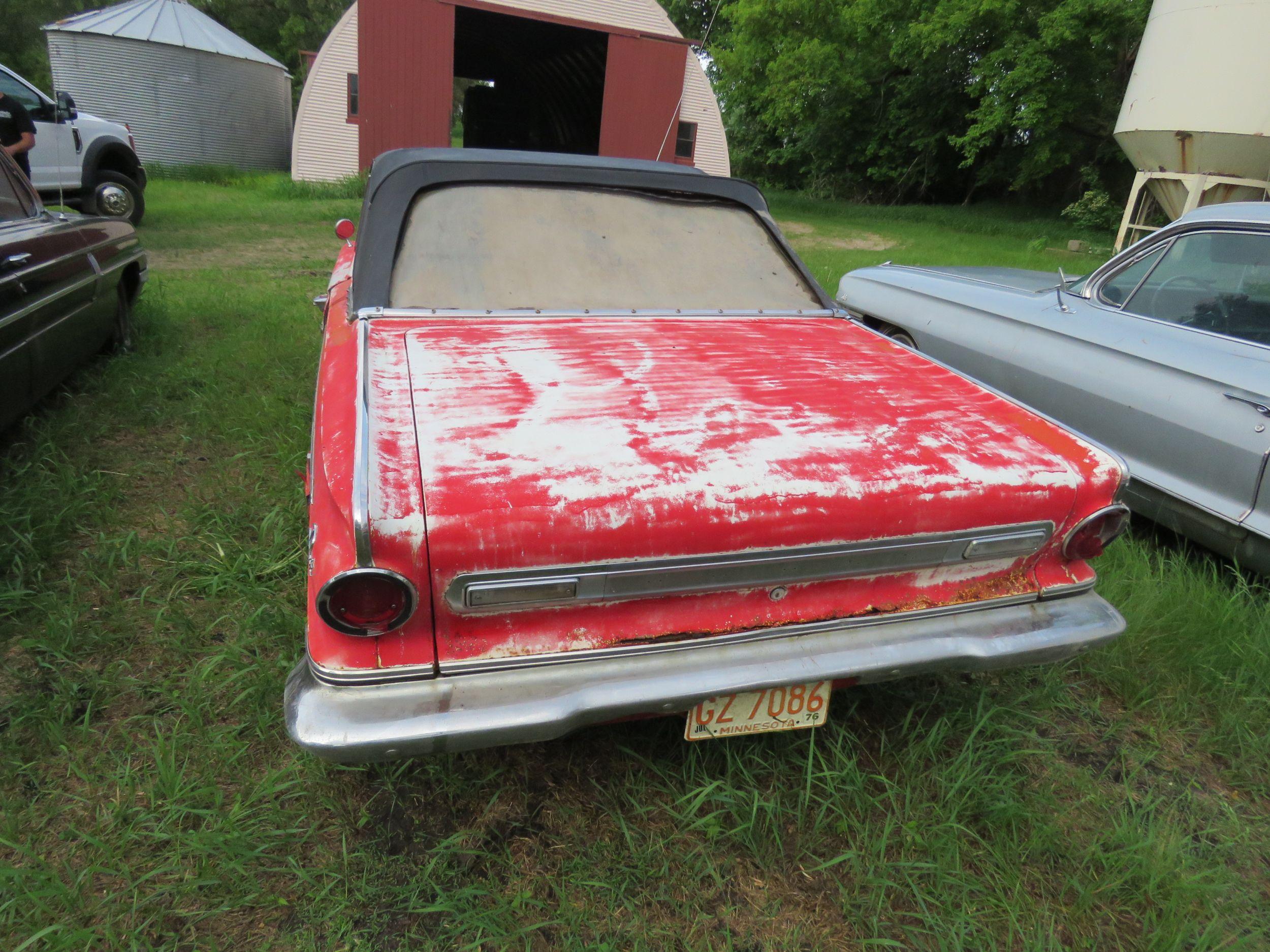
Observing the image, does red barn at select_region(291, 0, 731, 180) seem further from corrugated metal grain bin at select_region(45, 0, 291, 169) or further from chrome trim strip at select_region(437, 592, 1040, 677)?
chrome trim strip at select_region(437, 592, 1040, 677)

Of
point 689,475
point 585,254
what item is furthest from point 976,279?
point 689,475

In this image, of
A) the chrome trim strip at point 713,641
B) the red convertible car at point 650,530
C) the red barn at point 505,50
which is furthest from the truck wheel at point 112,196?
the chrome trim strip at point 713,641

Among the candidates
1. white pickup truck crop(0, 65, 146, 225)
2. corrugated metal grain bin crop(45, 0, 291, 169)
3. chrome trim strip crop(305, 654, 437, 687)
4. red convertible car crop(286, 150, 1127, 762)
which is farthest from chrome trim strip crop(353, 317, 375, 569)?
corrugated metal grain bin crop(45, 0, 291, 169)

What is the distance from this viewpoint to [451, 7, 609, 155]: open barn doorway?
1552 cm

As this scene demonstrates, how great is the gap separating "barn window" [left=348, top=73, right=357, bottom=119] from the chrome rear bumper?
1528cm

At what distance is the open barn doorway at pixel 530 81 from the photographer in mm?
15516

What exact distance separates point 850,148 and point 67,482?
25.2m

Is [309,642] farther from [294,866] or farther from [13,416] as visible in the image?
[13,416]

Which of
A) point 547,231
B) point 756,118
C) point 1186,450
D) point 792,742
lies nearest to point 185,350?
point 547,231

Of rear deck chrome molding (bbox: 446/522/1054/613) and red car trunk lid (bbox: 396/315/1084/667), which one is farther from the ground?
red car trunk lid (bbox: 396/315/1084/667)

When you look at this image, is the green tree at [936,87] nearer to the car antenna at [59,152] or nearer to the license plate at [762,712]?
the car antenna at [59,152]

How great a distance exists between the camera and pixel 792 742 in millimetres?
2152

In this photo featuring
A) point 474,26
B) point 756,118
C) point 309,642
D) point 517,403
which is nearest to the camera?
point 309,642

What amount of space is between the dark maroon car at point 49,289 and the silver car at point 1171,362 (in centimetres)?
436
